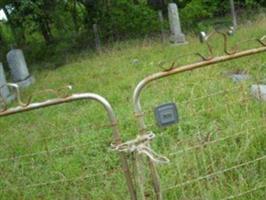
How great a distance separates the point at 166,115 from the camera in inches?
87.4

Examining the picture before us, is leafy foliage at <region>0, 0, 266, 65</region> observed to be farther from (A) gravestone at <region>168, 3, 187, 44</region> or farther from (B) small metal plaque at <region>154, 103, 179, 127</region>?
(B) small metal plaque at <region>154, 103, 179, 127</region>

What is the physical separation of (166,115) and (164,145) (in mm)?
1598

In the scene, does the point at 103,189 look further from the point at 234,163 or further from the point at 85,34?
the point at 85,34

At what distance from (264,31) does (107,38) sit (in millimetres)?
6263

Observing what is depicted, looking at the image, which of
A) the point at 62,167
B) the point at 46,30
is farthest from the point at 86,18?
the point at 62,167

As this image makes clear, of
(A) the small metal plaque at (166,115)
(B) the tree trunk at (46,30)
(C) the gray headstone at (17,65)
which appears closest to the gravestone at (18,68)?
(C) the gray headstone at (17,65)

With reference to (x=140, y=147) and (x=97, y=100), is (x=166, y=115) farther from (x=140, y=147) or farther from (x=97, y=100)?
(x=97, y=100)

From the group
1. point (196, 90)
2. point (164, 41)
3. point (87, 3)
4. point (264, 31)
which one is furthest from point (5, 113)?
point (87, 3)

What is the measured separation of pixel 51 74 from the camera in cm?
1055

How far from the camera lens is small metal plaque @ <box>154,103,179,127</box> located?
2211 mm

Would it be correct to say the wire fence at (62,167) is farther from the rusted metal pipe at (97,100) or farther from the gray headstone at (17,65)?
the gray headstone at (17,65)

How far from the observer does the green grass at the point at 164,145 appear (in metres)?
3.11

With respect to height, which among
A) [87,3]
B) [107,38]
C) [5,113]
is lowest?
[107,38]

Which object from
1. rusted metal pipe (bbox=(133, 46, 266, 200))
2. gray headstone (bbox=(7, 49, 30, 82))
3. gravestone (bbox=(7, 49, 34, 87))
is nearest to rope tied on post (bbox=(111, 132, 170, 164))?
rusted metal pipe (bbox=(133, 46, 266, 200))
